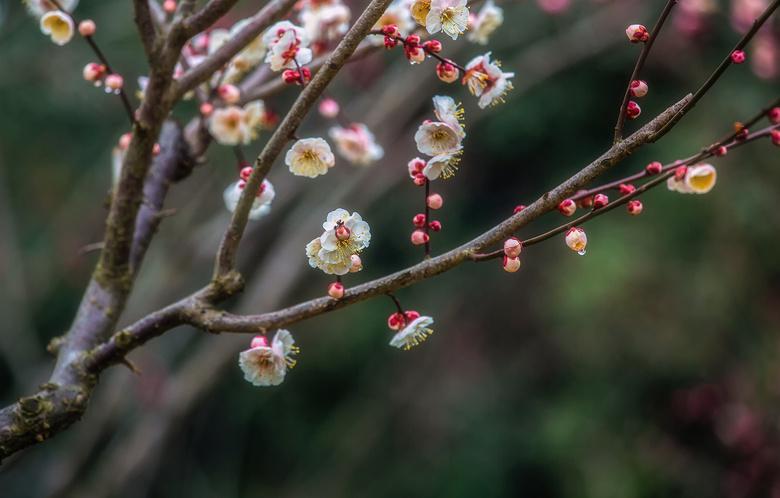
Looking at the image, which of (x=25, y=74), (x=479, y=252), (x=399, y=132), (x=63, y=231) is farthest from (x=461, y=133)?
(x=63, y=231)

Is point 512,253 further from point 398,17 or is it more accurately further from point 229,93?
point 229,93

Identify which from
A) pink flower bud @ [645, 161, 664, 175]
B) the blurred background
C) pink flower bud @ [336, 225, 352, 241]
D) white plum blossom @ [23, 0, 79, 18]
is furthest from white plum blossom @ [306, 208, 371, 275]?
the blurred background

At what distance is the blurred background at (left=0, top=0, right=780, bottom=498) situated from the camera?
3.04 metres

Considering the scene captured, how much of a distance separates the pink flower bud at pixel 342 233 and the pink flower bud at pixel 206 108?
525 millimetres

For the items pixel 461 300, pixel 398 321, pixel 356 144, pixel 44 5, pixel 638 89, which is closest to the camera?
pixel 638 89

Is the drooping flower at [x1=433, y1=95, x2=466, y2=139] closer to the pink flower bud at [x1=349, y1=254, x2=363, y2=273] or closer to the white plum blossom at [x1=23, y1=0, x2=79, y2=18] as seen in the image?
the pink flower bud at [x1=349, y1=254, x2=363, y2=273]

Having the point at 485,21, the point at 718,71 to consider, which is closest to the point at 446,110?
the point at 718,71

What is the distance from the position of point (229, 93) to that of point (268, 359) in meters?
0.53

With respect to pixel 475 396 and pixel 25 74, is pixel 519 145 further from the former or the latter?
pixel 25 74

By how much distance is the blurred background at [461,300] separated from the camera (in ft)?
9.97

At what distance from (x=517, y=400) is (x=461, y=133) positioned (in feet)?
12.4

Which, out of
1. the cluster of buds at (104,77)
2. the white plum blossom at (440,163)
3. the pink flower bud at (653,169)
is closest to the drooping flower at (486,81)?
the white plum blossom at (440,163)

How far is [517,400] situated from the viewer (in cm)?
445

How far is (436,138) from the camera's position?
0.91 metres
